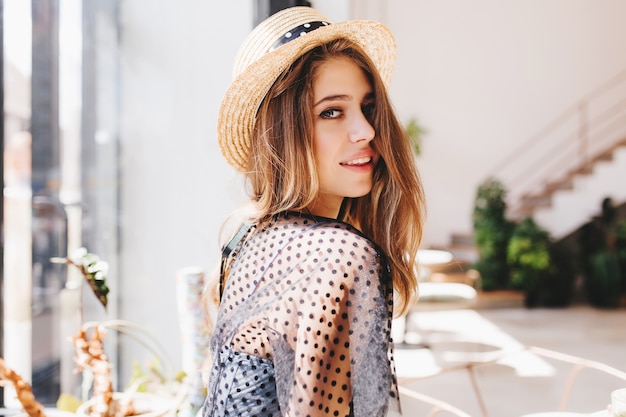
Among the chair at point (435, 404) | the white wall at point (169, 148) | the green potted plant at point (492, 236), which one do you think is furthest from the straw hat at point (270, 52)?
the green potted plant at point (492, 236)

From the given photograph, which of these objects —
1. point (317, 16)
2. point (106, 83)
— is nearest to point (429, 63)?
point (106, 83)

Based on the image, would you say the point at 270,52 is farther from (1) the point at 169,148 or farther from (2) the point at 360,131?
(1) the point at 169,148

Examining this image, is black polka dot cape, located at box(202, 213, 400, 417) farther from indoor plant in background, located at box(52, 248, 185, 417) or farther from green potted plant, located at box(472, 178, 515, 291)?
green potted plant, located at box(472, 178, 515, 291)

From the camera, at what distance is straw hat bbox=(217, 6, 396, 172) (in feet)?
3.47

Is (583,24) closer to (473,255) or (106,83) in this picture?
(473,255)

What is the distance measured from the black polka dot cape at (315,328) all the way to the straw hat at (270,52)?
1.06 feet

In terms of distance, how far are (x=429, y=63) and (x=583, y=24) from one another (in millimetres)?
2433

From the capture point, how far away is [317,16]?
3.85 feet

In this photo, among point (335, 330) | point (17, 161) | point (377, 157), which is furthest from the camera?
point (17, 161)

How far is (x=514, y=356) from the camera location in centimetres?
486

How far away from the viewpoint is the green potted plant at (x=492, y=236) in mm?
7422

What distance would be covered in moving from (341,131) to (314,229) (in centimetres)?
23

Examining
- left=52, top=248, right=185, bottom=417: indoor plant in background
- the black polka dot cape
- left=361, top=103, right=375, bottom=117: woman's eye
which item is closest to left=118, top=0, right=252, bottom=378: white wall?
left=52, top=248, right=185, bottom=417: indoor plant in background

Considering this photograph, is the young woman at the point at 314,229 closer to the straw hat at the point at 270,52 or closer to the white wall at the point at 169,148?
the straw hat at the point at 270,52
